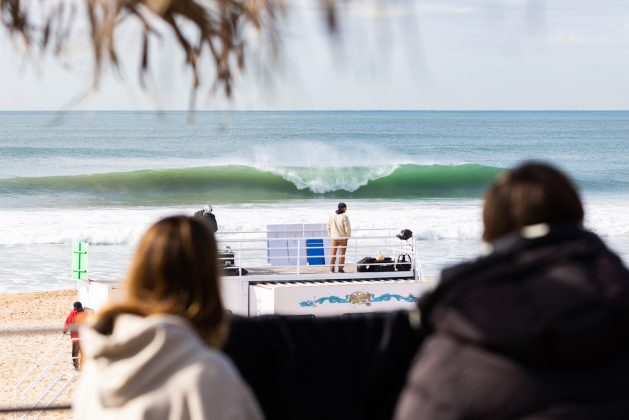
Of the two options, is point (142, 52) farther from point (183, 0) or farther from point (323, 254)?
point (323, 254)

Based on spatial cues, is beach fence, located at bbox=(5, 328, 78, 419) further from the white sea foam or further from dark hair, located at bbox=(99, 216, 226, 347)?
the white sea foam

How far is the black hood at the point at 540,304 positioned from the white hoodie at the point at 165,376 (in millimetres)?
374

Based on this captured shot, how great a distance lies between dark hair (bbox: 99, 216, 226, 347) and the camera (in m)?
1.59

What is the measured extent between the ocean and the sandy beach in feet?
5.87

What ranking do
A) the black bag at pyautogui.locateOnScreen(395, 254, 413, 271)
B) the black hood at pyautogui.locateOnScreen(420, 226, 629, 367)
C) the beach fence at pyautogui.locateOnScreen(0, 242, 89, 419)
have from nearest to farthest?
the black hood at pyautogui.locateOnScreen(420, 226, 629, 367)
the beach fence at pyautogui.locateOnScreen(0, 242, 89, 419)
the black bag at pyautogui.locateOnScreen(395, 254, 413, 271)

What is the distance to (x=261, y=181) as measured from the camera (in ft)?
133

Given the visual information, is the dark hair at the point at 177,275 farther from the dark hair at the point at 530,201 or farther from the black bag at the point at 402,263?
the black bag at the point at 402,263

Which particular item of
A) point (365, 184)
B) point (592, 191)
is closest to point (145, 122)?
point (365, 184)

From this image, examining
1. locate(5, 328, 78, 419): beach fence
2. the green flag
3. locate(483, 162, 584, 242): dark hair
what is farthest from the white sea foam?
locate(483, 162, 584, 242): dark hair

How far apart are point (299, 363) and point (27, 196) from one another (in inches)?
1465

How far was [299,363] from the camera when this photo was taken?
1.72 m

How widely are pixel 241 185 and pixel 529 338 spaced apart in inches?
1521

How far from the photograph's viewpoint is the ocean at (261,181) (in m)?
27.7

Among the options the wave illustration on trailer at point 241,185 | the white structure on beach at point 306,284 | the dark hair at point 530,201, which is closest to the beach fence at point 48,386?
the white structure on beach at point 306,284
